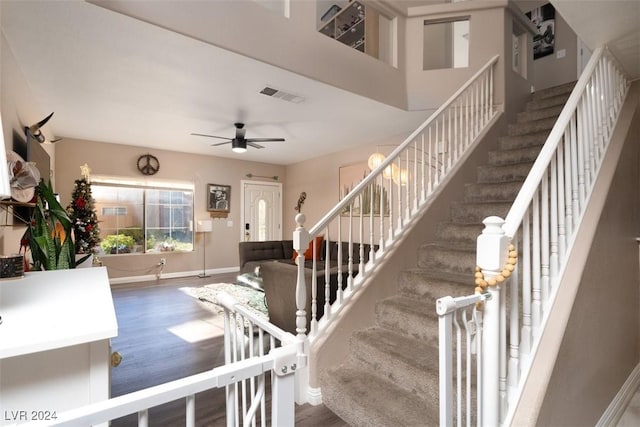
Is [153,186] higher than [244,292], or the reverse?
[153,186]

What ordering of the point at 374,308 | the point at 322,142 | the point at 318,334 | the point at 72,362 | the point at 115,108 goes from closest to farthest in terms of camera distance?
1. the point at 72,362
2. the point at 318,334
3. the point at 374,308
4. the point at 115,108
5. the point at 322,142

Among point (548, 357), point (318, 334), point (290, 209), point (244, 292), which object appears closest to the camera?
point (548, 357)

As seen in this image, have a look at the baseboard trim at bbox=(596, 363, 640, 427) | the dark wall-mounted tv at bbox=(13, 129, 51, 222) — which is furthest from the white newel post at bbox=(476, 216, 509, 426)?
the dark wall-mounted tv at bbox=(13, 129, 51, 222)

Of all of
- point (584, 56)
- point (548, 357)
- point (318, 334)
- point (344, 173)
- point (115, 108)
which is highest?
point (584, 56)

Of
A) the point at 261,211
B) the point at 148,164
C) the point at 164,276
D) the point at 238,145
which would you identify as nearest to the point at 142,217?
the point at 148,164

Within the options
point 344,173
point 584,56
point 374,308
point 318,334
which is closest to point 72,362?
point 318,334

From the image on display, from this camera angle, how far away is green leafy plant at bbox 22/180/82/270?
1843mm

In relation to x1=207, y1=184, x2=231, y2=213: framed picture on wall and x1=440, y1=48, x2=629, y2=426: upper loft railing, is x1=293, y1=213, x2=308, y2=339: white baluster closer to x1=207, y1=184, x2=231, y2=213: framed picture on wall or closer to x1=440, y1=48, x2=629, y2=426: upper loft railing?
x1=440, y1=48, x2=629, y2=426: upper loft railing

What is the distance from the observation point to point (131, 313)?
3.97 m

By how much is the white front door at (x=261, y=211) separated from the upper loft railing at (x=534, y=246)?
638 cm

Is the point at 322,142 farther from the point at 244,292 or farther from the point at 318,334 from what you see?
the point at 318,334

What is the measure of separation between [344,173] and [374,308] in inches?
168

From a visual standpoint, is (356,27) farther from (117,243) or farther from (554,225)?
(117,243)

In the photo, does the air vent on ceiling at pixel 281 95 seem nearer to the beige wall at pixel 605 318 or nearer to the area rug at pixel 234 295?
the area rug at pixel 234 295
